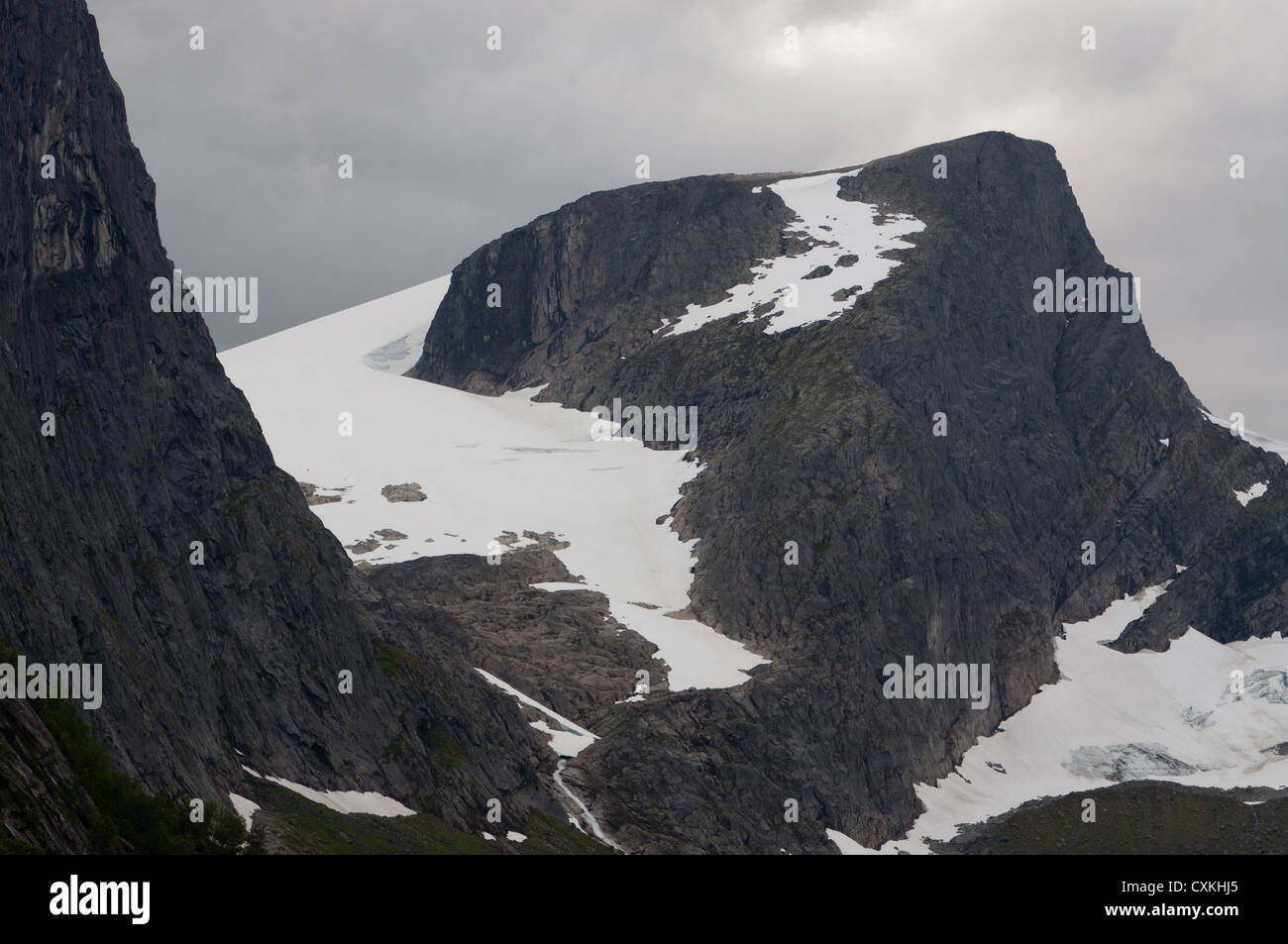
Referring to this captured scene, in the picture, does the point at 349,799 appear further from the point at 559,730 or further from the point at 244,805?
the point at 559,730

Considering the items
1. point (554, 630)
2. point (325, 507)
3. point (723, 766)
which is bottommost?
point (723, 766)

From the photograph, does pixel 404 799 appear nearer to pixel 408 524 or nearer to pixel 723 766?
pixel 723 766

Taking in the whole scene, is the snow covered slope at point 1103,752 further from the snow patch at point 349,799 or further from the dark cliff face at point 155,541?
the snow patch at point 349,799

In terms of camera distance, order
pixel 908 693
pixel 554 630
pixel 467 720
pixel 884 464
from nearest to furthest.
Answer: pixel 467 720, pixel 554 630, pixel 908 693, pixel 884 464

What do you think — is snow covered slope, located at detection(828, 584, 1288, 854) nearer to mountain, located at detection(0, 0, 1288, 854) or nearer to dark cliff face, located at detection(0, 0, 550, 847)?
mountain, located at detection(0, 0, 1288, 854)

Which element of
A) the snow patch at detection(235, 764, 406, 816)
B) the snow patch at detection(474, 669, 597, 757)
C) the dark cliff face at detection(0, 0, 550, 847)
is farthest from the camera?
the snow patch at detection(474, 669, 597, 757)

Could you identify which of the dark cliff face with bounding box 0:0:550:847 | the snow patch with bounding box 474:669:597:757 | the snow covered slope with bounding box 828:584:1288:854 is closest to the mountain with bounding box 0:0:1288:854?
the dark cliff face with bounding box 0:0:550:847

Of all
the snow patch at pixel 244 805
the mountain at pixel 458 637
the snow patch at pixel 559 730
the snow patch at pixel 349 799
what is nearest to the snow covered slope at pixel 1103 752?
the mountain at pixel 458 637

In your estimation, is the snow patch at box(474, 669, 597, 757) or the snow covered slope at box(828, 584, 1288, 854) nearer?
the snow patch at box(474, 669, 597, 757)
